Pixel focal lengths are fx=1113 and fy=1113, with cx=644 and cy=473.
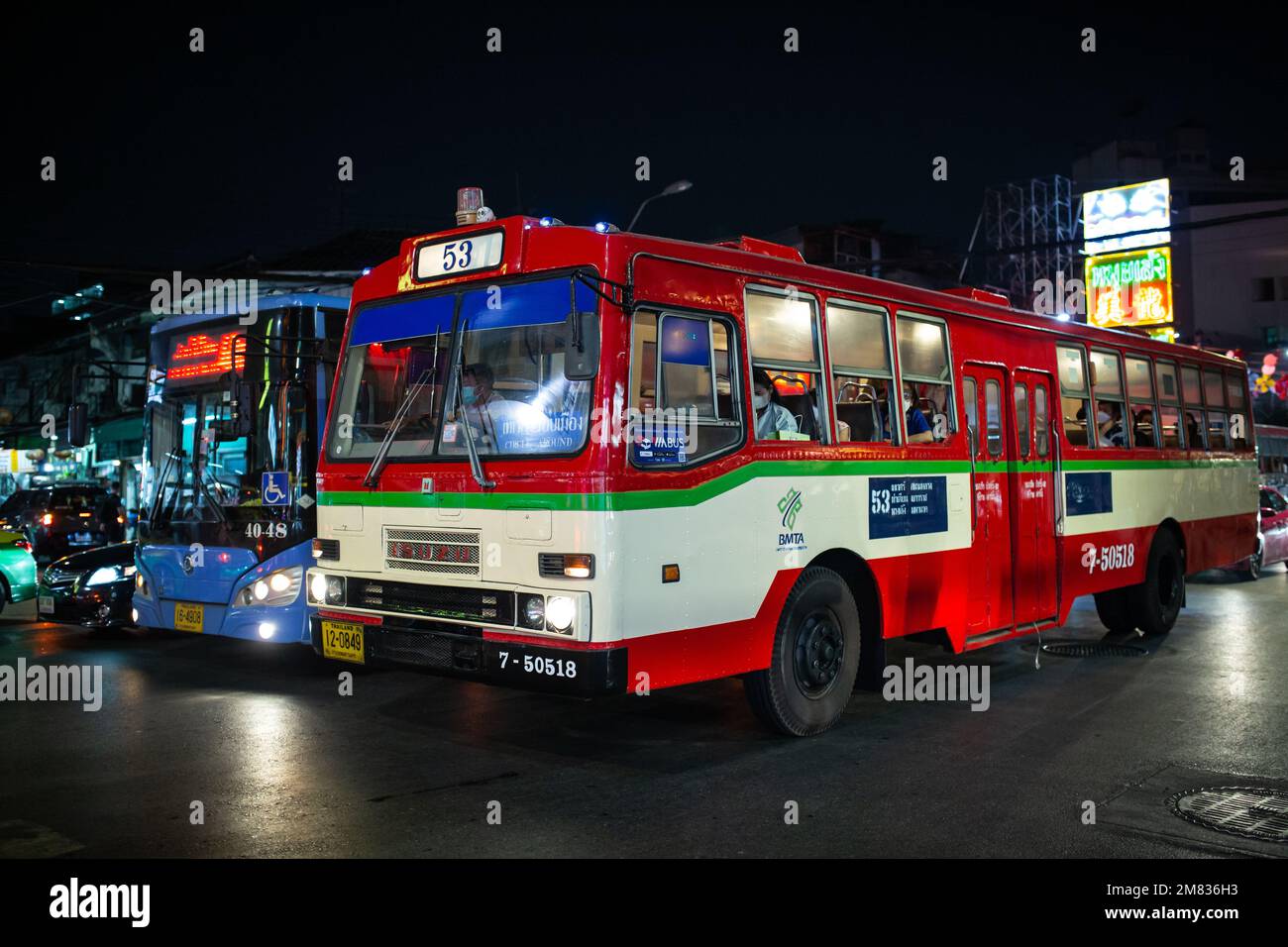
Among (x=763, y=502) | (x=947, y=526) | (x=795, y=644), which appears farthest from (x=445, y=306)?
(x=947, y=526)

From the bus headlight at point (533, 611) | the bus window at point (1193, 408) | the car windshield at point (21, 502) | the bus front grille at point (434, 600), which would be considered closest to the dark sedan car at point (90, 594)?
the bus front grille at point (434, 600)

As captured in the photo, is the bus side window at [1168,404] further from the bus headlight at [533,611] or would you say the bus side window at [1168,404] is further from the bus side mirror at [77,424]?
the bus side mirror at [77,424]

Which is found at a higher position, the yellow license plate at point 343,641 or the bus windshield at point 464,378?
the bus windshield at point 464,378

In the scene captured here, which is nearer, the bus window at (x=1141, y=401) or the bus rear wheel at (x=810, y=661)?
the bus rear wheel at (x=810, y=661)

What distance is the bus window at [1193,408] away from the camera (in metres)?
12.9

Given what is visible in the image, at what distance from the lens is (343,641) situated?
7230mm

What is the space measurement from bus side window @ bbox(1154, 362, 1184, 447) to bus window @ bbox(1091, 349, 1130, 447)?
112 centimetres

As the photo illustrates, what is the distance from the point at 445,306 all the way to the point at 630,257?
137cm

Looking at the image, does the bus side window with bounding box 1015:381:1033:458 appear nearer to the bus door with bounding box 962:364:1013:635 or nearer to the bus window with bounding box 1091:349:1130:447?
the bus door with bounding box 962:364:1013:635

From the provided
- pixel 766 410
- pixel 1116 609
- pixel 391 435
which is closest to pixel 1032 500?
pixel 1116 609

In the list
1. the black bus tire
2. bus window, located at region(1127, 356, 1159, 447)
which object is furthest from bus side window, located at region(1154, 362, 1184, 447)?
the black bus tire

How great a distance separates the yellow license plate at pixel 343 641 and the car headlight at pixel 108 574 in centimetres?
570
